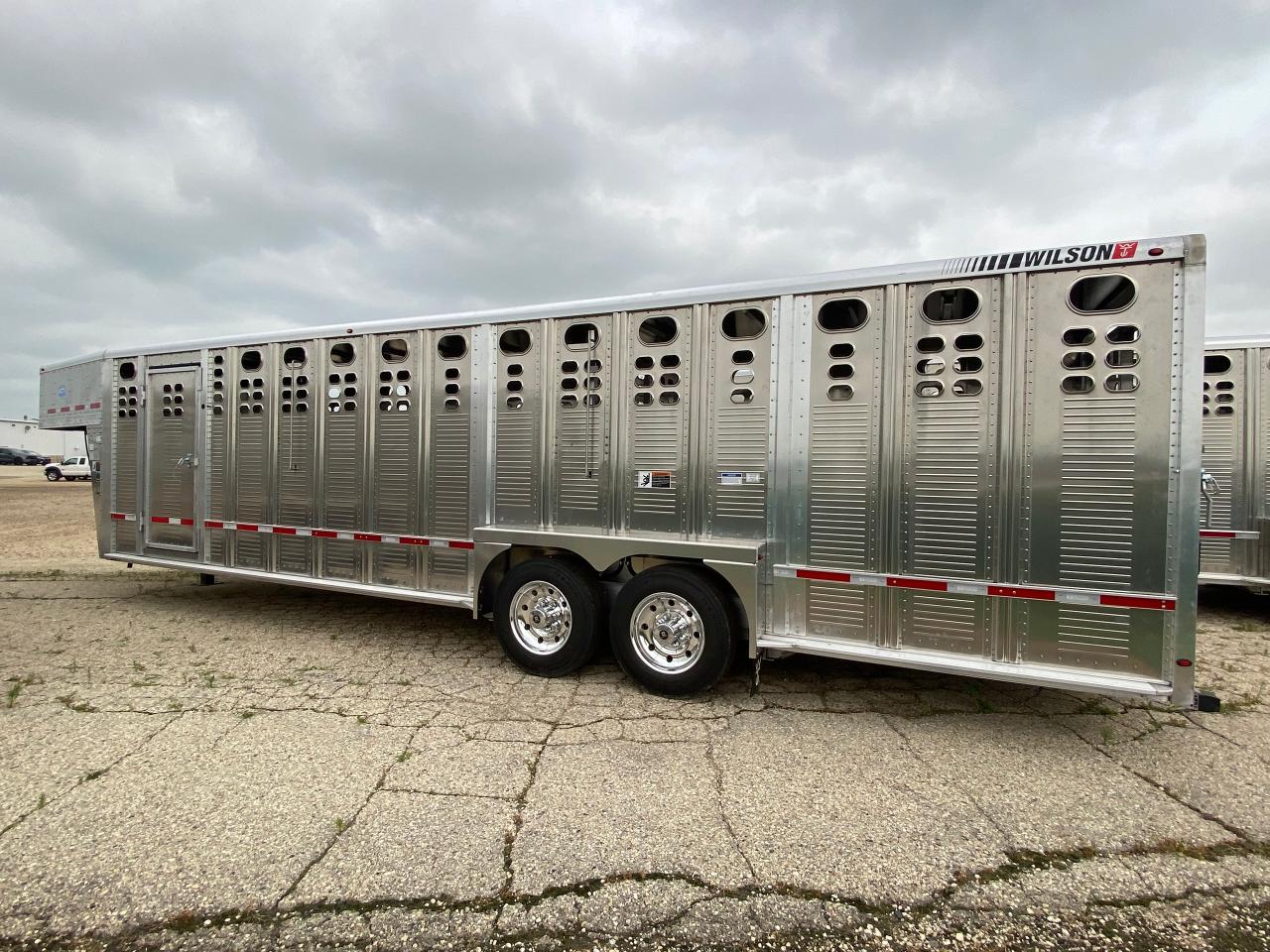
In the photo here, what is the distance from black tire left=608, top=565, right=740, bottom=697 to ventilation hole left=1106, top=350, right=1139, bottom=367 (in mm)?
2505

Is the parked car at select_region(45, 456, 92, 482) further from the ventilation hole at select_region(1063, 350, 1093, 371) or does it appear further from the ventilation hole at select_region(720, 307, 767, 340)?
the ventilation hole at select_region(1063, 350, 1093, 371)

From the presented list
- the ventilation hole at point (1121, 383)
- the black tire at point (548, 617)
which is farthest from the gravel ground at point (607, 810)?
the ventilation hole at point (1121, 383)

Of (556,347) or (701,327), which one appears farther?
(556,347)

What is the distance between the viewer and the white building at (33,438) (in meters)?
70.6

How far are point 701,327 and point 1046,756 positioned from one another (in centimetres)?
323

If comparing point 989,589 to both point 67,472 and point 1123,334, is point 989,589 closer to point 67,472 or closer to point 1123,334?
point 1123,334

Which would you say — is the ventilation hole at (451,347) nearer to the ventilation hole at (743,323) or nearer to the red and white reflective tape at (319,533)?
the red and white reflective tape at (319,533)

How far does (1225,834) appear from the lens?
110 inches

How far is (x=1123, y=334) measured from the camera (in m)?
3.31

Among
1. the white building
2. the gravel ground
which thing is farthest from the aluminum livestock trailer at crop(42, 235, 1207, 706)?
the white building

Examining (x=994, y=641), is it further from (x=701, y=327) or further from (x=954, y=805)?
(x=701, y=327)

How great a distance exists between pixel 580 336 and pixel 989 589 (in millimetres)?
3098

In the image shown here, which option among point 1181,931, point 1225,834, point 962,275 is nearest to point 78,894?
Result: point 1181,931

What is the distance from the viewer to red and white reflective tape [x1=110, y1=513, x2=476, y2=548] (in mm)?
5082
